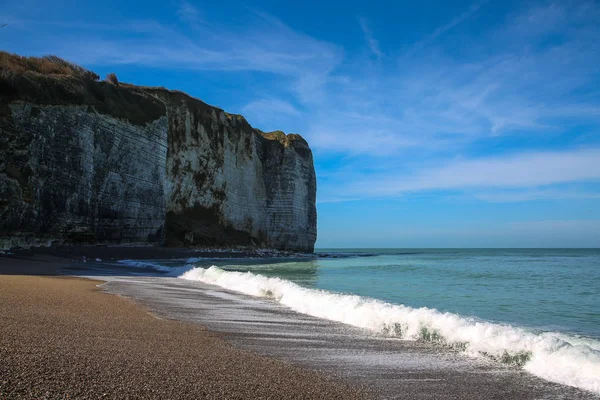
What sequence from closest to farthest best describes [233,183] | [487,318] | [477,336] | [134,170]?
[477,336] → [487,318] → [134,170] → [233,183]

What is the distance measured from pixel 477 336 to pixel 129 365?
401cm

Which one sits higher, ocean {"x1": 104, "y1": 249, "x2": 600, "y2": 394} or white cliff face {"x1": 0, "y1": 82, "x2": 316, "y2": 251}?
white cliff face {"x1": 0, "y1": 82, "x2": 316, "y2": 251}

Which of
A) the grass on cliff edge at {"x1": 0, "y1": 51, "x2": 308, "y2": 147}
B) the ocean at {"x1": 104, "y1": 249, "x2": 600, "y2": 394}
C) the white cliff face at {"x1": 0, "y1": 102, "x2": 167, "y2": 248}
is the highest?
the grass on cliff edge at {"x1": 0, "y1": 51, "x2": 308, "y2": 147}

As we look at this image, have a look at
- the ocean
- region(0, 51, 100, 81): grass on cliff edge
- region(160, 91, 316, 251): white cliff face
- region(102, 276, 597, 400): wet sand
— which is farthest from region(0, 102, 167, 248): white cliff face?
region(102, 276, 597, 400): wet sand

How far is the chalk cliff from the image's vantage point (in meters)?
22.3

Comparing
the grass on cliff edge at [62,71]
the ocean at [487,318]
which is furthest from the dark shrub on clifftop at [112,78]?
the ocean at [487,318]

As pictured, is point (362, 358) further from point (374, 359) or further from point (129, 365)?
point (129, 365)

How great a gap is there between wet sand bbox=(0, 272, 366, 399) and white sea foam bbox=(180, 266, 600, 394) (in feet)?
7.52

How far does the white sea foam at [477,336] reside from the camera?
13.6 feet

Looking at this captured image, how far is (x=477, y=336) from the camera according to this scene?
5.24 meters

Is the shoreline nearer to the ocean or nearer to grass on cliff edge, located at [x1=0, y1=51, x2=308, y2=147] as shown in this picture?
the ocean

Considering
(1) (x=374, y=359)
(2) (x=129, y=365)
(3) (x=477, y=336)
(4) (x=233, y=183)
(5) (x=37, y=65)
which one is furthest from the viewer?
(4) (x=233, y=183)

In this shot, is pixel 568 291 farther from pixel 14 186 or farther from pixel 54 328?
pixel 14 186

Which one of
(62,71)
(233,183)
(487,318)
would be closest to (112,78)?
(62,71)
